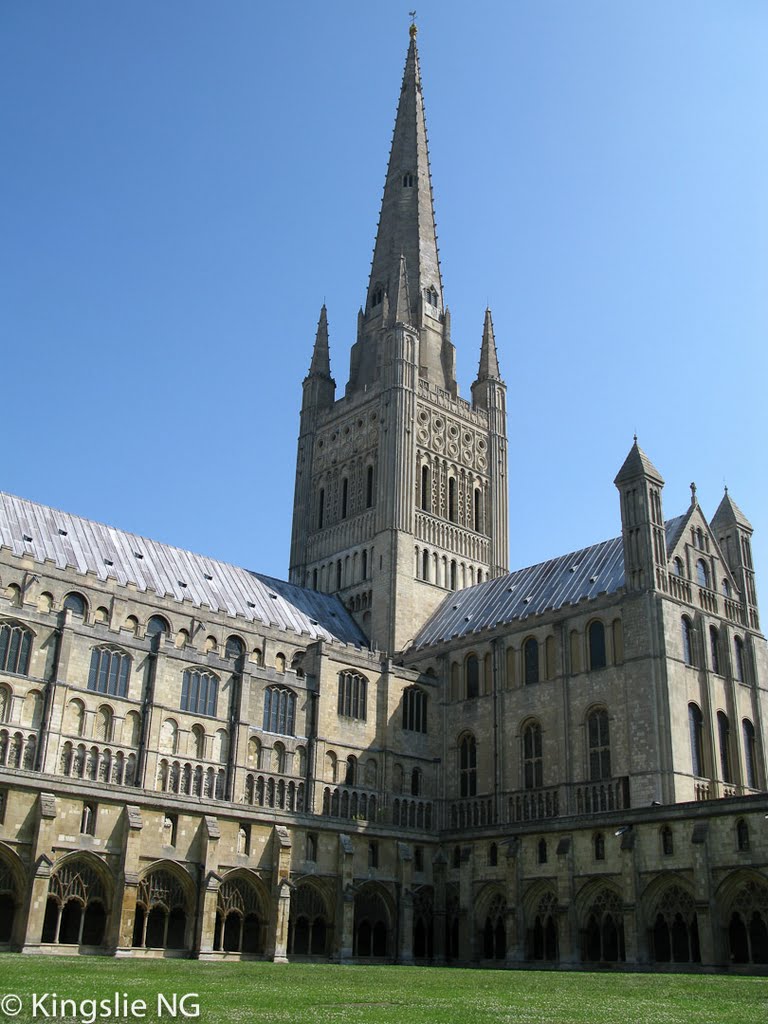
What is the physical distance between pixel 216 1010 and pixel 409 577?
5643 centimetres

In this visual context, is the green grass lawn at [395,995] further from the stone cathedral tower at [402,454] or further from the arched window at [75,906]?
the stone cathedral tower at [402,454]

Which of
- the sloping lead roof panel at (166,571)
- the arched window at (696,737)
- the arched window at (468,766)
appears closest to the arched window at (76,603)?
the sloping lead roof panel at (166,571)

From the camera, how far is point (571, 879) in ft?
179

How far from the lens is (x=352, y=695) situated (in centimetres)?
6606

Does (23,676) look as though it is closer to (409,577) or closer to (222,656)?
(222,656)

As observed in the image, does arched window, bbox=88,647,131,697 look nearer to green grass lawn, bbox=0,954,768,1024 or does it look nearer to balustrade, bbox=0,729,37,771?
balustrade, bbox=0,729,37,771

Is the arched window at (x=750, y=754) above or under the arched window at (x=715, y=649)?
under

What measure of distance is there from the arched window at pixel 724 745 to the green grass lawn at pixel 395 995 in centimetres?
2334

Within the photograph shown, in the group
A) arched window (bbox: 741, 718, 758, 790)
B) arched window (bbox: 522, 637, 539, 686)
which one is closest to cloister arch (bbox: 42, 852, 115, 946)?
arched window (bbox: 522, 637, 539, 686)

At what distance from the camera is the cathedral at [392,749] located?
49906 mm

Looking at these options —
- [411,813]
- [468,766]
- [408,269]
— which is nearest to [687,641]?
[468,766]

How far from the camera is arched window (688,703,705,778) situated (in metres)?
57.9

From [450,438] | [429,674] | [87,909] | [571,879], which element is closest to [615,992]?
[571,879]

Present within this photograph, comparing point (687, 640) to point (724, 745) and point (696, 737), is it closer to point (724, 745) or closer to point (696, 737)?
point (696, 737)
